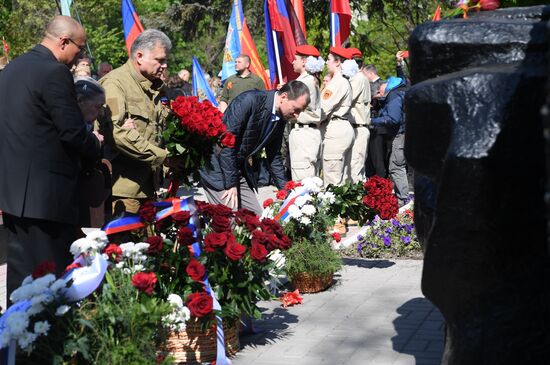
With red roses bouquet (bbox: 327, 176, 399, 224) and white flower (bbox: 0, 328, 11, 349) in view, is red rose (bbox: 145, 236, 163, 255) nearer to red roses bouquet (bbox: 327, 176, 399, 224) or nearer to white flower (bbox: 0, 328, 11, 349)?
white flower (bbox: 0, 328, 11, 349)

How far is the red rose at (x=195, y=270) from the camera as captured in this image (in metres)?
5.08

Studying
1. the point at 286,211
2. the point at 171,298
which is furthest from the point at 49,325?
the point at 286,211

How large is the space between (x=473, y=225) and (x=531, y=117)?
0.42 metres

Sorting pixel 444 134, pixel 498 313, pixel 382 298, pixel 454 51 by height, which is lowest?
pixel 382 298

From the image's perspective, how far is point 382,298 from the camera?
24.0 feet

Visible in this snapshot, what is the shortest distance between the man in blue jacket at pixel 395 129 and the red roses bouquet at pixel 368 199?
4.48 meters

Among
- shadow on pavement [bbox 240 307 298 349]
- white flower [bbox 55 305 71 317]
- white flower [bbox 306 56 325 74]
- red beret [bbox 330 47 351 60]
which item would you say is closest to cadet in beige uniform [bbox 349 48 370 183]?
red beret [bbox 330 47 351 60]

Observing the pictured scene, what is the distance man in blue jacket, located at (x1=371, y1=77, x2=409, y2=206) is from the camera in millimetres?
12648

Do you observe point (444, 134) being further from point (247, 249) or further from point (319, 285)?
point (319, 285)

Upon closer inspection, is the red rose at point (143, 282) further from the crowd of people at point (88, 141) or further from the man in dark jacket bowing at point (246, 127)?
the man in dark jacket bowing at point (246, 127)

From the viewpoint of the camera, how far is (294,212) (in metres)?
7.37

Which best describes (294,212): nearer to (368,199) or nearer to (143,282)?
(368,199)

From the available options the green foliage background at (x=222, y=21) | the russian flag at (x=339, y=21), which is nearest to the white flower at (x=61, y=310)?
the russian flag at (x=339, y=21)

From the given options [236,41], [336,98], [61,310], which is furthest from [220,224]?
[236,41]
